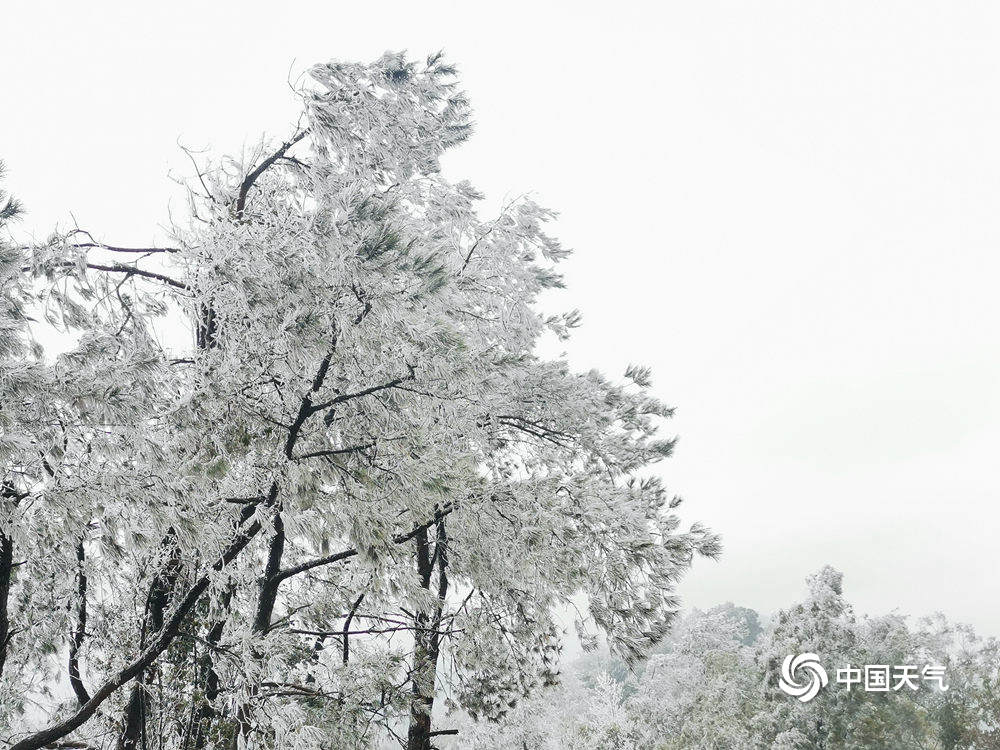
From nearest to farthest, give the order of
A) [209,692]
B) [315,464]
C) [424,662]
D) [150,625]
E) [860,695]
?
[315,464]
[150,625]
[209,692]
[424,662]
[860,695]

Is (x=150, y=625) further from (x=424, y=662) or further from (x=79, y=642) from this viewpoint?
(x=424, y=662)

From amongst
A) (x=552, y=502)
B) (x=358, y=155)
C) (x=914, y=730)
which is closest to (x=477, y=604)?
(x=552, y=502)

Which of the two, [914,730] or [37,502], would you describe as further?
[914,730]

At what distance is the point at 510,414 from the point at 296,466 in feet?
10.3

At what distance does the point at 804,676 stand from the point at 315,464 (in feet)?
54.9

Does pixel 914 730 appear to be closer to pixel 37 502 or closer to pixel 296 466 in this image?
pixel 296 466

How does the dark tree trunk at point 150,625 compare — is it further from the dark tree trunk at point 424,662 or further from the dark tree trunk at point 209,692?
the dark tree trunk at point 424,662

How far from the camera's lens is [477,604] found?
655 centimetres

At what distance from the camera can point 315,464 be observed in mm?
4129

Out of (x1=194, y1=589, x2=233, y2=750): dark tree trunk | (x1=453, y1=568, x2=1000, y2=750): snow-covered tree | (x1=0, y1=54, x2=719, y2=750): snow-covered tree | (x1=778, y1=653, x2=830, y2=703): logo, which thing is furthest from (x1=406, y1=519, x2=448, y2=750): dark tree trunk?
(x1=778, y1=653, x2=830, y2=703): logo

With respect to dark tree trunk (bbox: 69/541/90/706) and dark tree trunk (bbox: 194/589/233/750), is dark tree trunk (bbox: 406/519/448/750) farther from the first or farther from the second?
dark tree trunk (bbox: 69/541/90/706)

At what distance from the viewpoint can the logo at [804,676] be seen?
16.1 metres

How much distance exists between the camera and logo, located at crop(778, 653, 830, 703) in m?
16.1

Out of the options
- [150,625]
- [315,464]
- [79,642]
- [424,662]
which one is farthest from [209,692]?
[315,464]
